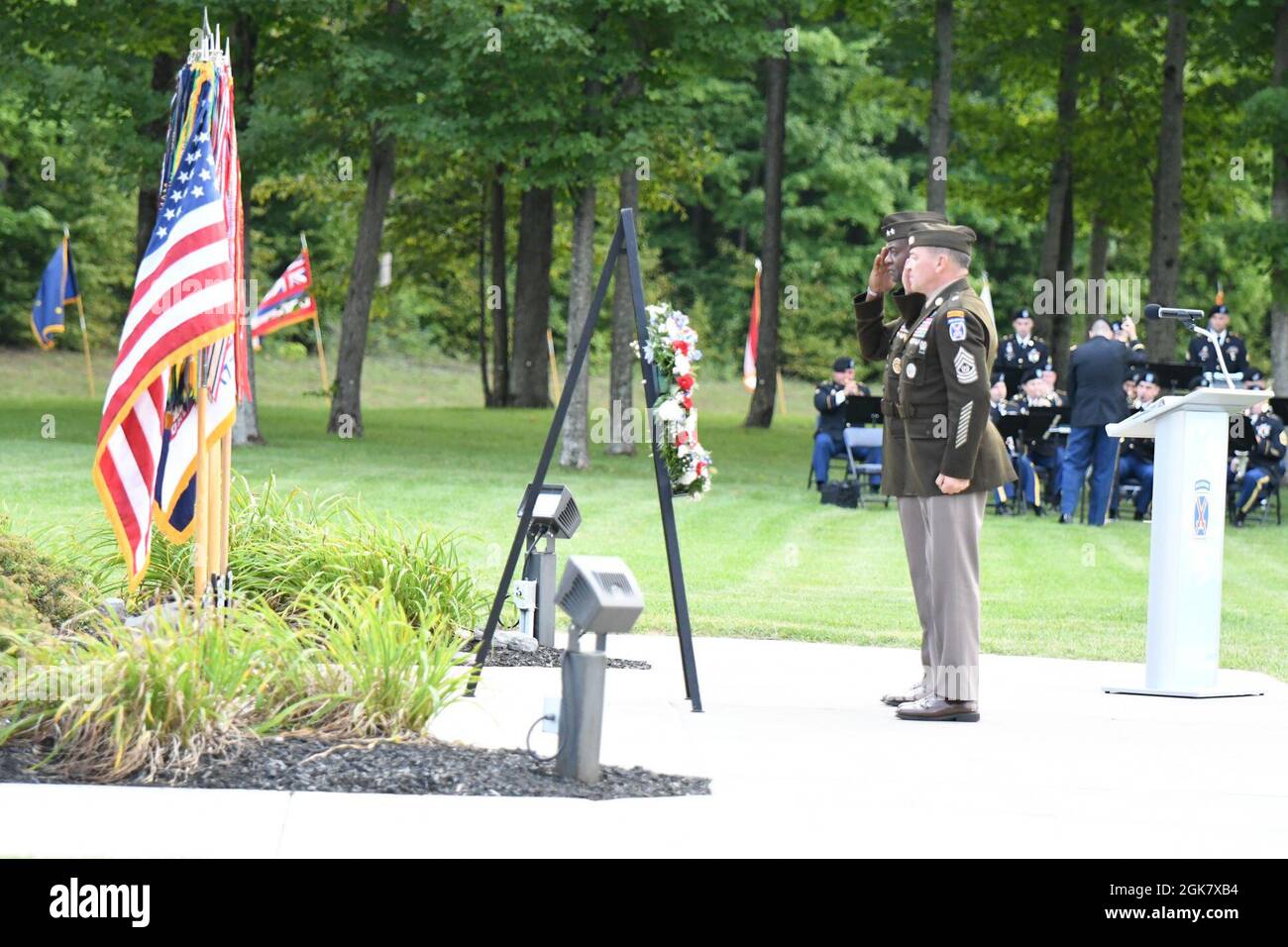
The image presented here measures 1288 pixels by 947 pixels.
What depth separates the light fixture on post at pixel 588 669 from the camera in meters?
5.94

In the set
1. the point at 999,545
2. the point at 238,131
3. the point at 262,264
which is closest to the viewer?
the point at 999,545

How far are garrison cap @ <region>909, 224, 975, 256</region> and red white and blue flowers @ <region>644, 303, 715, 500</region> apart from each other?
43.7 inches

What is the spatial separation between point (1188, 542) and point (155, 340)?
483cm

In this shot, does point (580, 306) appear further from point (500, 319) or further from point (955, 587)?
point (955, 587)

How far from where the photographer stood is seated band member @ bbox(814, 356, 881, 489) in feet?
69.6

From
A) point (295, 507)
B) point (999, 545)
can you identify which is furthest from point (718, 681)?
point (999, 545)

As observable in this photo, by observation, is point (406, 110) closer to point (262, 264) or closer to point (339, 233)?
point (339, 233)

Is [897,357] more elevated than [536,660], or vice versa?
[897,357]

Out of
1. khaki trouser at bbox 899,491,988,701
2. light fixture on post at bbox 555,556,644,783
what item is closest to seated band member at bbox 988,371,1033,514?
khaki trouser at bbox 899,491,988,701

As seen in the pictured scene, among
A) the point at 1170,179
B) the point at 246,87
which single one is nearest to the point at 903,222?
the point at 1170,179

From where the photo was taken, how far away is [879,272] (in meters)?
7.96

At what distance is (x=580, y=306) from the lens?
80.4ft

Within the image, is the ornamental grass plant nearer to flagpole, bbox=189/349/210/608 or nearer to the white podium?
flagpole, bbox=189/349/210/608

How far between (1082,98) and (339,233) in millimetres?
23347
